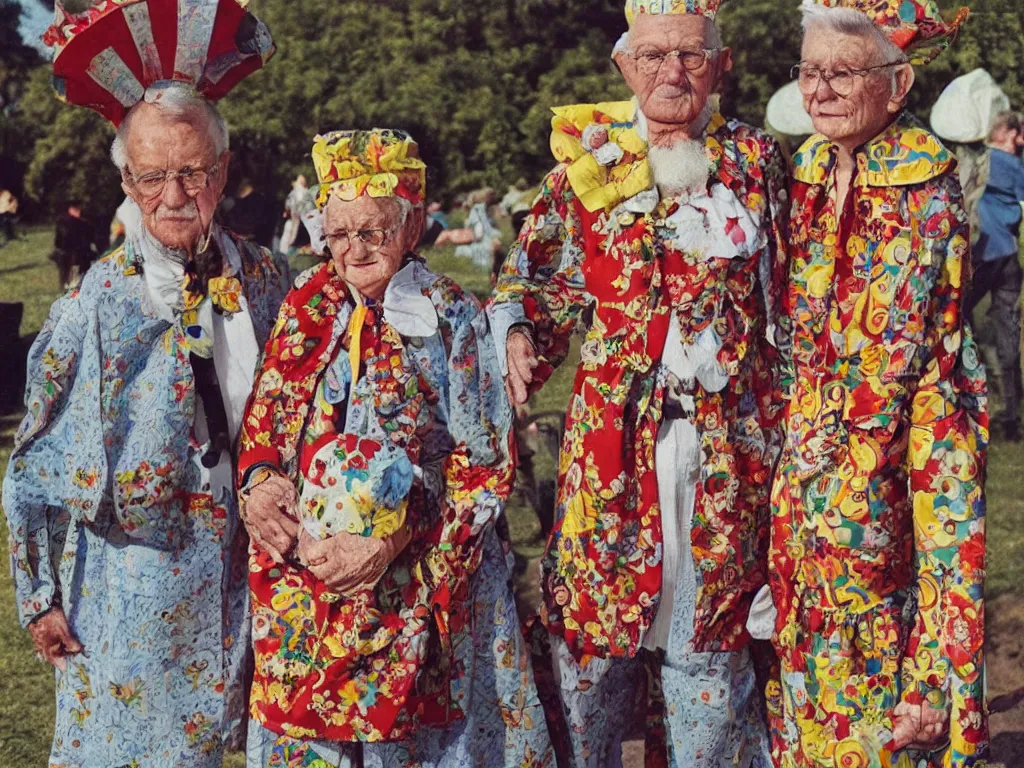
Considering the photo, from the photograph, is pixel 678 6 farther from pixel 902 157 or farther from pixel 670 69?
pixel 902 157

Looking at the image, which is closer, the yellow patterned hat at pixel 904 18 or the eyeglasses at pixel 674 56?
the yellow patterned hat at pixel 904 18

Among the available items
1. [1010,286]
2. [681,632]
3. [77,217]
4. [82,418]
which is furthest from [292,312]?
[77,217]

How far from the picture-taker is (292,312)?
343 cm

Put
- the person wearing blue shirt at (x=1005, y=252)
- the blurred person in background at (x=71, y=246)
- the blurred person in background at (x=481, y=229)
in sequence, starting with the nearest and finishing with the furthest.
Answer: the person wearing blue shirt at (x=1005, y=252), the blurred person in background at (x=71, y=246), the blurred person in background at (x=481, y=229)

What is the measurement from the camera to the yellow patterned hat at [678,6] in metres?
3.42

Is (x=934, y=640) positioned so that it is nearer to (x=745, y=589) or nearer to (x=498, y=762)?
(x=745, y=589)

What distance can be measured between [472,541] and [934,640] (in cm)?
105

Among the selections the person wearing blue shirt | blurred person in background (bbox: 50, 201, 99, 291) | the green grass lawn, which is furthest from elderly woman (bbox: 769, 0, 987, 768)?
blurred person in background (bbox: 50, 201, 99, 291)

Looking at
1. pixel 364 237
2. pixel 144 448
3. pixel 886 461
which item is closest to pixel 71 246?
pixel 144 448

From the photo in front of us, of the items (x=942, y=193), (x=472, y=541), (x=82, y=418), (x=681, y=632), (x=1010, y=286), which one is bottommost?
(x=1010, y=286)

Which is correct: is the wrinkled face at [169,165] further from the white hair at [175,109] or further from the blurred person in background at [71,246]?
the blurred person in background at [71,246]

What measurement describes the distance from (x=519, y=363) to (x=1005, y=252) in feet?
22.2

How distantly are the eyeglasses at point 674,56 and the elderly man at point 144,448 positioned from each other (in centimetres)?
96

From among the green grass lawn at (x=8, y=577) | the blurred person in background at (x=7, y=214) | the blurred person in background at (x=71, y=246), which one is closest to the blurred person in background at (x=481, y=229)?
the green grass lawn at (x=8, y=577)
